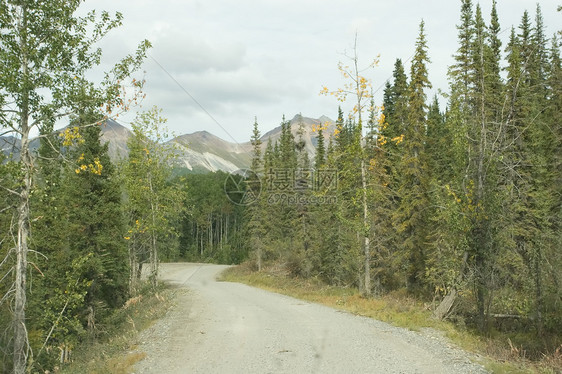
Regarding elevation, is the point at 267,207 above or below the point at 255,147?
below

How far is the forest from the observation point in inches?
393

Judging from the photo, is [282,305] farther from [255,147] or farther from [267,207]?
[255,147]

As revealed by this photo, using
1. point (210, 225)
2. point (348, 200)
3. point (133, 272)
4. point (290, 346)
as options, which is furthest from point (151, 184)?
point (210, 225)

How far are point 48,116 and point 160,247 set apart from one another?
946 inches

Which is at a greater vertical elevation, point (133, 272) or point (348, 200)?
point (348, 200)

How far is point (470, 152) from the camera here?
50.7ft

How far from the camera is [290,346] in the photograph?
10.4 m

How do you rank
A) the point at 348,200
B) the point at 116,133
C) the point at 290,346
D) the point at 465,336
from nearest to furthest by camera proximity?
the point at 290,346, the point at 465,336, the point at 116,133, the point at 348,200

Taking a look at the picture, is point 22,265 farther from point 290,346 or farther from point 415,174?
point 415,174

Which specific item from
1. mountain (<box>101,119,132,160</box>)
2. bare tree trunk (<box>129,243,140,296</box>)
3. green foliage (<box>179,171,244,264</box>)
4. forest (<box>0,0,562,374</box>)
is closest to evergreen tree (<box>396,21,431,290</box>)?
forest (<box>0,0,562,374</box>)

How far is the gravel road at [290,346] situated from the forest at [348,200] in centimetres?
304

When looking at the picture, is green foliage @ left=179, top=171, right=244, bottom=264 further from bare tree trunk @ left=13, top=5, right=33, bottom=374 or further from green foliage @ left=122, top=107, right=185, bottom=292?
bare tree trunk @ left=13, top=5, right=33, bottom=374

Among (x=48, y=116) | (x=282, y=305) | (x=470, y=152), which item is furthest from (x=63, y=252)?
(x=470, y=152)

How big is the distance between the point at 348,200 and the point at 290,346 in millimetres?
11216
